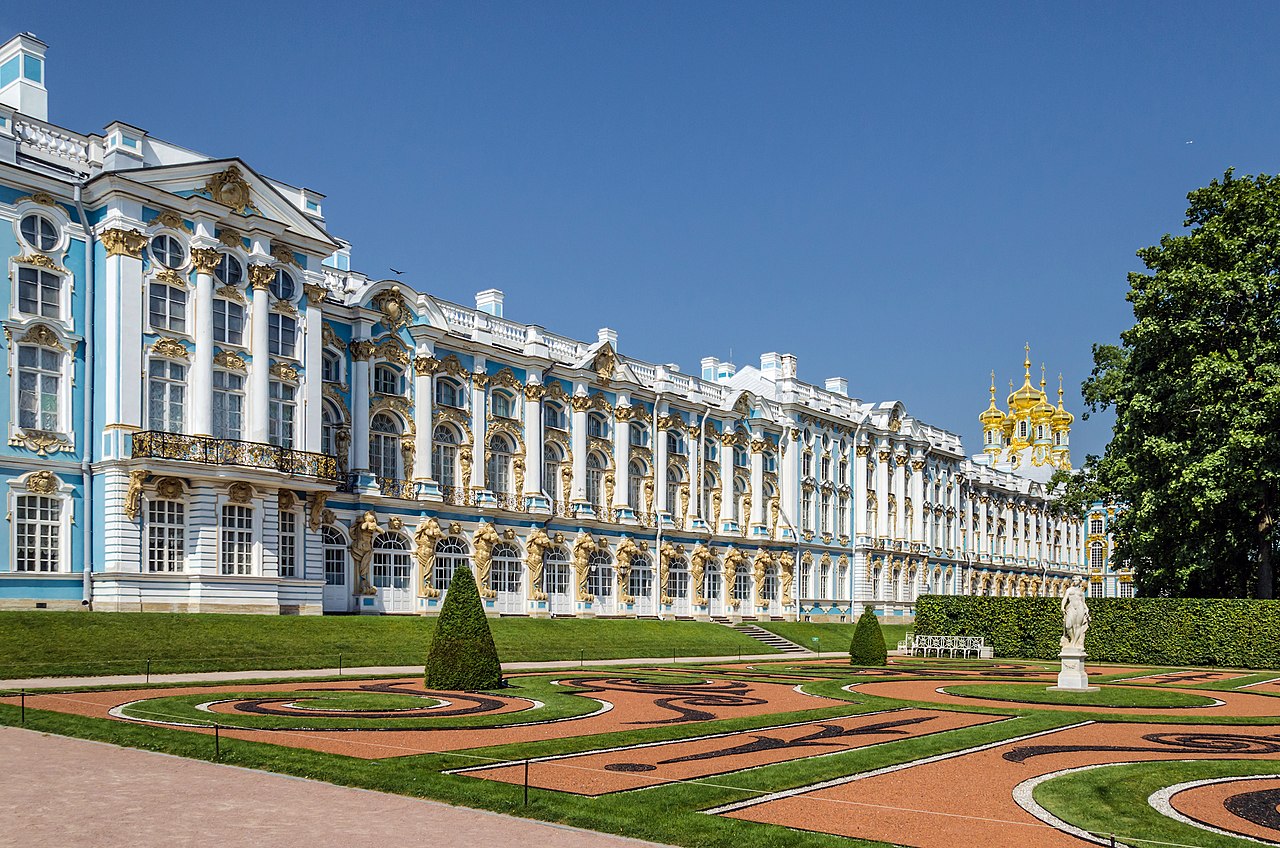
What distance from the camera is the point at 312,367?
43.0 meters

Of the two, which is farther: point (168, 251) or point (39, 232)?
point (168, 251)

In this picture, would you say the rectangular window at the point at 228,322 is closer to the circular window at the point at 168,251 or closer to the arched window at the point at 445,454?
the circular window at the point at 168,251

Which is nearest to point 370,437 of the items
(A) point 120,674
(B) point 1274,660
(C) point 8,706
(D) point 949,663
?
(A) point 120,674

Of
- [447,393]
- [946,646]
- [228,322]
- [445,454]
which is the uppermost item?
[228,322]

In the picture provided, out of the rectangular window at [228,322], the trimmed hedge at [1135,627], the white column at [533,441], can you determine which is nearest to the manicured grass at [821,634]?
the trimmed hedge at [1135,627]

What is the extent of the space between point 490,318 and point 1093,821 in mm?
43321

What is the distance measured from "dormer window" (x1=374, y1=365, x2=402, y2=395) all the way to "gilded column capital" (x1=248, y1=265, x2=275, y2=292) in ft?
25.8

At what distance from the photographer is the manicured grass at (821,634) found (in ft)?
183

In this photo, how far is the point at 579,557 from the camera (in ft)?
185

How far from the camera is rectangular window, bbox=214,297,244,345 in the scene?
40000 mm

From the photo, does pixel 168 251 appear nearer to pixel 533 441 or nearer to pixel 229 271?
pixel 229 271

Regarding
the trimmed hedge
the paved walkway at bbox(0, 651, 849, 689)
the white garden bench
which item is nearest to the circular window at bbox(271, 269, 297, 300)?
the paved walkway at bbox(0, 651, 849, 689)

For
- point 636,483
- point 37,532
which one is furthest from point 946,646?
point 37,532

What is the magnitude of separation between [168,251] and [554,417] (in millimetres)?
21386
